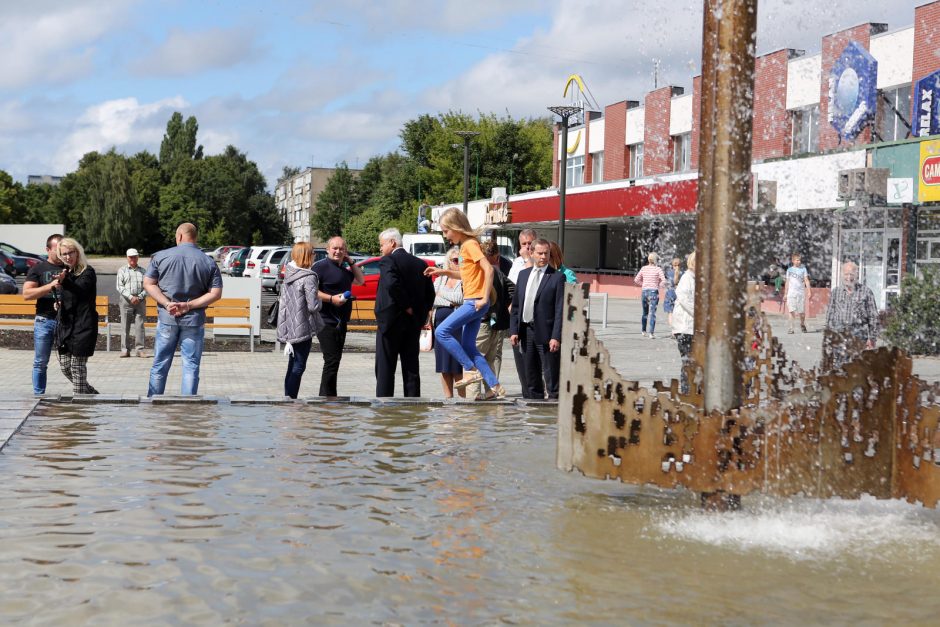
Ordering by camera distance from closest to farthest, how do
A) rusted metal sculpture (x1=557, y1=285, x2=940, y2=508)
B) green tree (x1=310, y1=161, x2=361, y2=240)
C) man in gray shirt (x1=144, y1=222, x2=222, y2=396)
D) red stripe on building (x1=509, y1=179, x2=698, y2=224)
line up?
rusted metal sculpture (x1=557, y1=285, x2=940, y2=508)
man in gray shirt (x1=144, y1=222, x2=222, y2=396)
red stripe on building (x1=509, y1=179, x2=698, y2=224)
green tree (x1=310, y1=161, x2=361, y2=240)

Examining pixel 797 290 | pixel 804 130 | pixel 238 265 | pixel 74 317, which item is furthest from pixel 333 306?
pixel 238 265

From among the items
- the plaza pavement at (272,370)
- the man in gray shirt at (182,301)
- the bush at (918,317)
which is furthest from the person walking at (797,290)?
the man in gray shirt at (182,301)

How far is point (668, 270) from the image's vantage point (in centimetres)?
4428

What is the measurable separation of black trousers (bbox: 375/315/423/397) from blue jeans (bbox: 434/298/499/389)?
0.26 meters

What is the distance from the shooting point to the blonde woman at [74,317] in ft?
34.5

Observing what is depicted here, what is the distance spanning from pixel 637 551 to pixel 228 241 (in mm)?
117941

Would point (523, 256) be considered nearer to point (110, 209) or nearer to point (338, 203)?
point (110, 209)

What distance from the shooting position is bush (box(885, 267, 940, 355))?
61.9 ft

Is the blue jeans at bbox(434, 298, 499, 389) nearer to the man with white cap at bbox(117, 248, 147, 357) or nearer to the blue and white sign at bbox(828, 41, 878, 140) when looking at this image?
the man with white cap at bbox(117, 248, 147, 357)

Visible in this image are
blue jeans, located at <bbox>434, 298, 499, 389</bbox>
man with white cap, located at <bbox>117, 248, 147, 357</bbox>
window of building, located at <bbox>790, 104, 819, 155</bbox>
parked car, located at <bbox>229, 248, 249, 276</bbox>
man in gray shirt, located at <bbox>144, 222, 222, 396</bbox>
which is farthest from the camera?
parked car, located at <bbox>229, 248, 249, 276</bbox>

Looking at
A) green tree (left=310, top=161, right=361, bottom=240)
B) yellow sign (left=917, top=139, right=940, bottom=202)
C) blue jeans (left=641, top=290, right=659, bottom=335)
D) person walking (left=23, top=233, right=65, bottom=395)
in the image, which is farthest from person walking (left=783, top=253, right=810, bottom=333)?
green tree (left=310, top=161, right=361, bottom=240)

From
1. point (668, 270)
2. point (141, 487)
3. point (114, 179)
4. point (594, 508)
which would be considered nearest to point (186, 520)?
point (141, 487)

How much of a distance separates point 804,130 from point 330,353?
30573 mm

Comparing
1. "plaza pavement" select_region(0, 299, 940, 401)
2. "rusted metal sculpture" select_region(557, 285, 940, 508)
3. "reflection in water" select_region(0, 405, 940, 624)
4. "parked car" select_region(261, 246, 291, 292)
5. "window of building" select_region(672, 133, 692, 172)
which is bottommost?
"reflection in water" select_region(0, 405, 940, 624)
